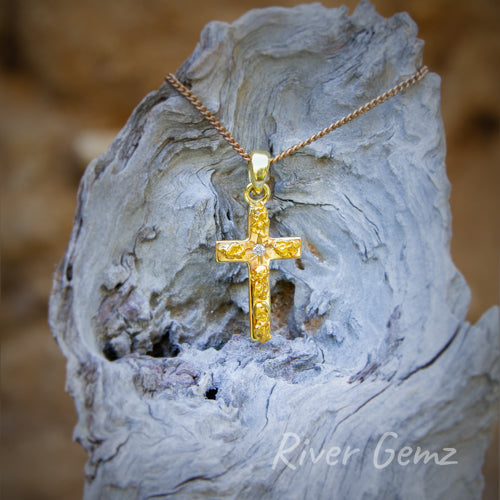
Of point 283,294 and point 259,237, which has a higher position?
point 259,237

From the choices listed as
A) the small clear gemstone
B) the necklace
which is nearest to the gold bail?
the necklace

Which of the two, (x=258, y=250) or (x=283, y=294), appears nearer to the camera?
(x=258, y=250)

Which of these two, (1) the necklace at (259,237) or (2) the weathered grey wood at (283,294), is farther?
(1) the necklace at (259,237)

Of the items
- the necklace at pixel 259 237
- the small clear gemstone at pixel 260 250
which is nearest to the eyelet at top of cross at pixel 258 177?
the necklace at pixel 259 237

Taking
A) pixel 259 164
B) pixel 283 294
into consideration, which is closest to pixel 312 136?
pixel 259 164

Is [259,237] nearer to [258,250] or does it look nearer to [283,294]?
[258,250]

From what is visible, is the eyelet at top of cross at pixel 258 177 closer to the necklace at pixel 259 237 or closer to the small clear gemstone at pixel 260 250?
the necklace at pixel 259 237

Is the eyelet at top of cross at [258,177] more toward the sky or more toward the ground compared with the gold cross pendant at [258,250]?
more toward the sky
